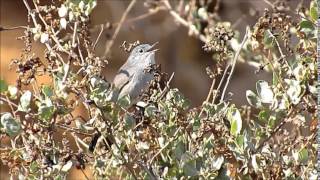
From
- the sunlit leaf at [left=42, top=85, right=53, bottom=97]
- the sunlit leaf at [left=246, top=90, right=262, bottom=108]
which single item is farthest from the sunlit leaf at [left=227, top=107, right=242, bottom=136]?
the sunlit leaf at [left=42, top=85, right=53, bottom=97]

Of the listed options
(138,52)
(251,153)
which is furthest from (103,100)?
(138,52)

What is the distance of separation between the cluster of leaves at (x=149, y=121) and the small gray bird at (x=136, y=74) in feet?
2.64

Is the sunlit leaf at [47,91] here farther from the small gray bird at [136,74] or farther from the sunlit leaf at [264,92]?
the small gray bird at [136,74]

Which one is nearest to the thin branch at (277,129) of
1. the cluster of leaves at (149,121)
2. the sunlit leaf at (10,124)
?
the cluster of leaves at (149,121)

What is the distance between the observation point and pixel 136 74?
3.44 metres

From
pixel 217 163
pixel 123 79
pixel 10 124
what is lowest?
pixel 217 163

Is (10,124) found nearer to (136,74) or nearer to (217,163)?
(217,163)

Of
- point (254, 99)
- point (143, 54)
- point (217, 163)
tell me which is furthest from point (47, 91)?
point (143, 54)

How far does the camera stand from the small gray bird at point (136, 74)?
10.7 ft

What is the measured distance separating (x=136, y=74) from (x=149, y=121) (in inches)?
48.7

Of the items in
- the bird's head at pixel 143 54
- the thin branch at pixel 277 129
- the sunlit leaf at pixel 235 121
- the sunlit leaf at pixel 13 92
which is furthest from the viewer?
the bird's head at pixel 143 54

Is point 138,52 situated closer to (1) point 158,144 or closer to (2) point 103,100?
(1) point 158,144

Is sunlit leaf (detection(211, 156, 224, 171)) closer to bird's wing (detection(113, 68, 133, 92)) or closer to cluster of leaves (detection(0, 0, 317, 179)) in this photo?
cluster of leaves (detection(0, 0, 317, 179))

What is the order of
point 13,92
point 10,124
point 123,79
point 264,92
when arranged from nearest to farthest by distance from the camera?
1. point 10,124
2. point 13,92
3. point 264,92
4. point 123,79
